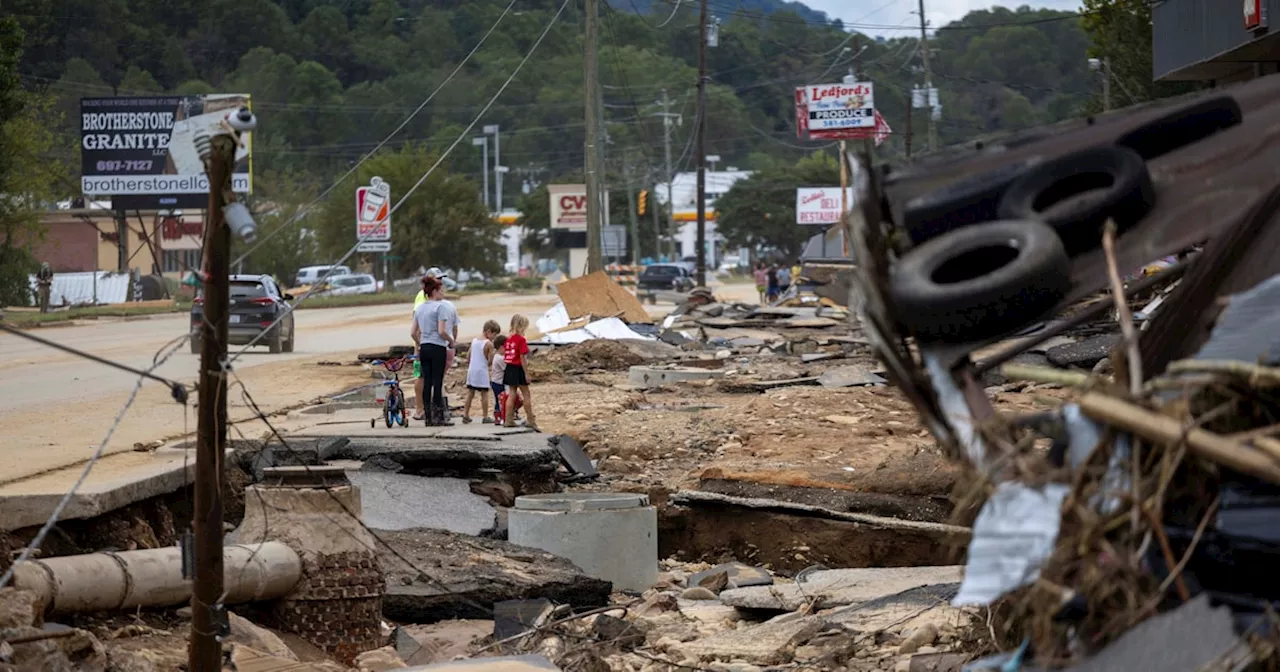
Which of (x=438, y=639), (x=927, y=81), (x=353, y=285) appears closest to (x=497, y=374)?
(x=438, y=639)

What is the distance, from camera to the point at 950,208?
527cm

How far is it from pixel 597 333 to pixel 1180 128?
25299mm

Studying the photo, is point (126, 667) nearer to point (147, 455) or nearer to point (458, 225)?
point (147, 455)

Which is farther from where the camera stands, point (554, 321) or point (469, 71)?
point (469, 71)

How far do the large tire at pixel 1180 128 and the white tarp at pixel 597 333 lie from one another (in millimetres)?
24214

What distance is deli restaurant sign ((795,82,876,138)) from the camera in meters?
59.3

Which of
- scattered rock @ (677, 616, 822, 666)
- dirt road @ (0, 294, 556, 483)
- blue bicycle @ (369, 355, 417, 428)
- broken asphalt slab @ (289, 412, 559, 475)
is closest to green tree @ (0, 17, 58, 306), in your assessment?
dirt road @ (0, 294, 556, 483)

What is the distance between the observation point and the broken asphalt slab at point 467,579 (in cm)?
1070

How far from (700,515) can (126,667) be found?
737 cm

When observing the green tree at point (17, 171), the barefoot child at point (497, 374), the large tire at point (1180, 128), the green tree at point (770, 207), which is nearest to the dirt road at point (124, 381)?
the barefoot child at point (497, 374)

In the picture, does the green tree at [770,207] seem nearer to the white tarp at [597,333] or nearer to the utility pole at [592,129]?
the utility pole at [592,129]

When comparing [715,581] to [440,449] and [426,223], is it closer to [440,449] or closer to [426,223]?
[440,449]

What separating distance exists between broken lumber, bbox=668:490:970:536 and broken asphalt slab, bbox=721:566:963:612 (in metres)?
1.17

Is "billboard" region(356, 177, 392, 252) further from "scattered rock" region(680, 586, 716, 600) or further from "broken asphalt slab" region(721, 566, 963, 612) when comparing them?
"broken asphalt slab" region(721, 566, 963, 612)
